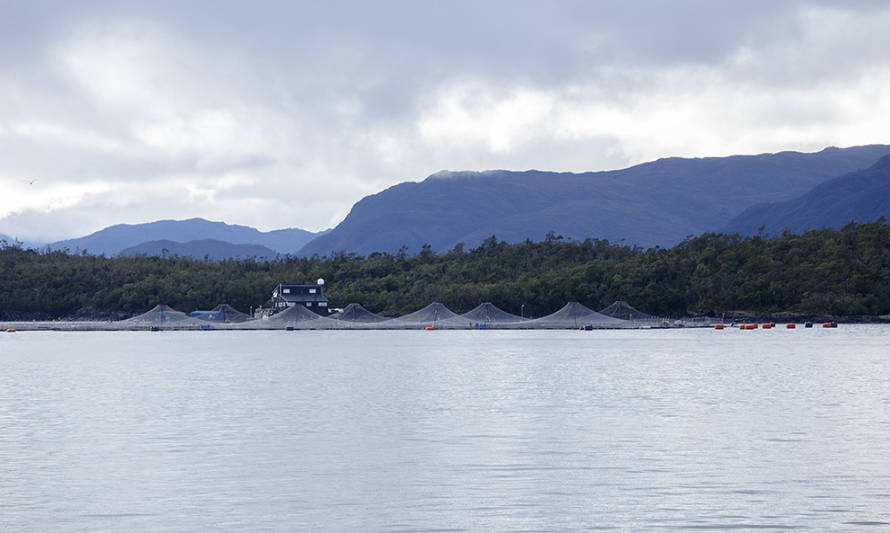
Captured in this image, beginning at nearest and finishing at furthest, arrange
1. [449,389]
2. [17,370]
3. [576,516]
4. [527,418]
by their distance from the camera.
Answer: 1. [576,516]
2. [527,418]
3. [449,389]
4. [17,370]

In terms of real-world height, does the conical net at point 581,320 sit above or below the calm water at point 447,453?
above

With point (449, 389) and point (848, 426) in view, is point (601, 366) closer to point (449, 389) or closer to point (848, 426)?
point (449, 389)

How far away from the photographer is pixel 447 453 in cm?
3325

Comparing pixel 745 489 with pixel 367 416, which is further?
pixel 367 416

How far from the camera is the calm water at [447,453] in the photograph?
919 inches

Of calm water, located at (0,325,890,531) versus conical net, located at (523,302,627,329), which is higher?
conical net, located at (523,302,627,329)

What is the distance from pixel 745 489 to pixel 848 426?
51.3ft

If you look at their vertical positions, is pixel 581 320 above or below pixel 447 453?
above

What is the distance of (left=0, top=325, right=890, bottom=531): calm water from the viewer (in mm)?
23344

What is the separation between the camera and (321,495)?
25.8 meters

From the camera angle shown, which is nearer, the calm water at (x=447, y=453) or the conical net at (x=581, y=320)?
the calm water at (x=447, y=453)

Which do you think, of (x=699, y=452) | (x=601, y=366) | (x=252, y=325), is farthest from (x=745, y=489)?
(x=252, y=325)

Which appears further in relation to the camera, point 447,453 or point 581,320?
point 581,320

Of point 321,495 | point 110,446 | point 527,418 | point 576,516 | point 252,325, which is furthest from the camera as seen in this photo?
point 252,325
